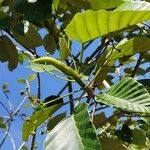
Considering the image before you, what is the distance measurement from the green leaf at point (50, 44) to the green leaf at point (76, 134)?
0.95m

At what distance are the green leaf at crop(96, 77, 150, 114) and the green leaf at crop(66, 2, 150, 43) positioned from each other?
13cm

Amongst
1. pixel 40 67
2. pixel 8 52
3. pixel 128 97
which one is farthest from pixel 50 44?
pixel 128 97

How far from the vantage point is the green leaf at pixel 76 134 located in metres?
0.96

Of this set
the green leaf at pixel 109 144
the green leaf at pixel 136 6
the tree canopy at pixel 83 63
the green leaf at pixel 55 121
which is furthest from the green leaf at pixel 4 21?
the green leaf at pixel 136 6

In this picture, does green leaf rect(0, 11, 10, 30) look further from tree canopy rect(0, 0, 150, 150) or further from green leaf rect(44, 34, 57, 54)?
green leaf rect(44, 34, 57, 54)

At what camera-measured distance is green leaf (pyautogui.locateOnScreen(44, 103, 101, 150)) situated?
964 mm

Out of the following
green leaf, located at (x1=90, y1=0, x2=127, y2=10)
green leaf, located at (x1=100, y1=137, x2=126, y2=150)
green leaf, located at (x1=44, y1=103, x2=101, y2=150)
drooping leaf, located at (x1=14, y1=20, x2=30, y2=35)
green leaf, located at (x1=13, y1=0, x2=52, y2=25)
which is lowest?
green leaf, located at (x1=100, y1=137, x2=126, y2=150)

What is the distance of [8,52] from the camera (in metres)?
1.97

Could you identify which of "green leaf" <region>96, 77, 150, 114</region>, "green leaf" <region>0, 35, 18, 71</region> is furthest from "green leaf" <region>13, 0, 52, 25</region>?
"green leaf" <region>0, 35, 18, 71</region>

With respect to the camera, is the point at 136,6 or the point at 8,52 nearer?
the point at 136,6

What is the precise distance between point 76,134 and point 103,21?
0.79 ft

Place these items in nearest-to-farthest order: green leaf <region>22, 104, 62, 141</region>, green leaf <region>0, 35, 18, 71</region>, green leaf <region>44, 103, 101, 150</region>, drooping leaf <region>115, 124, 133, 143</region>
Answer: green leaf <region>44, 103, 101, 150</region> < green leaf <region>22, 104, 62, 141</region> < drooping leaf <region>115, 124, 133, 143</region> < green leaf <region>0, 35, 18, 71</region>

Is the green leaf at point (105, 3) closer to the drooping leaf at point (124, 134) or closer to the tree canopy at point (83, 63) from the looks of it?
the tree canopy at point (83, 63)

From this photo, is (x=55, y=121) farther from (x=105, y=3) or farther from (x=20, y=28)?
(x=105, y=3)
